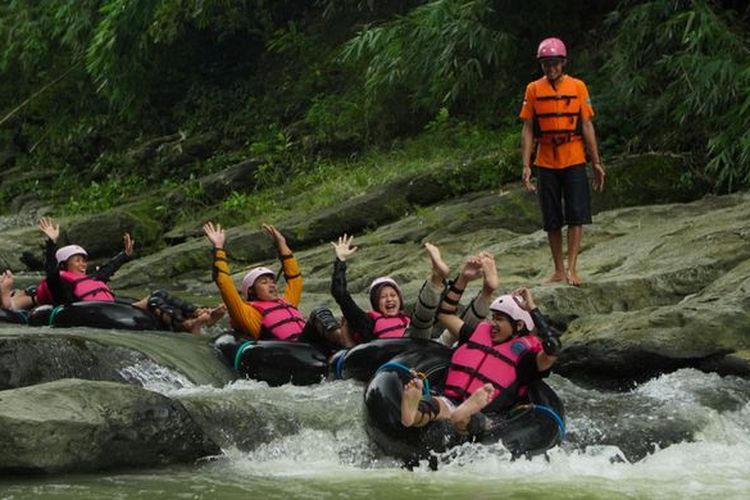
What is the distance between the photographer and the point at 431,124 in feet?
53.7

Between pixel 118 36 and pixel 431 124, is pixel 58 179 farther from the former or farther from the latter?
pixel 431 124

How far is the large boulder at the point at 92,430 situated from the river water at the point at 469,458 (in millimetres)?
82

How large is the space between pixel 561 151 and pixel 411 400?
345 cm

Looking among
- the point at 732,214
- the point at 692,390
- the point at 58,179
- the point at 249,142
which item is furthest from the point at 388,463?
the point at 58,179

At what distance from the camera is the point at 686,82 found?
12.0m

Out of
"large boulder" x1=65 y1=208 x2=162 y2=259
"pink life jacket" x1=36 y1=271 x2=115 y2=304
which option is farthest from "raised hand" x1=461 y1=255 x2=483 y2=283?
"large boulder" x1=65 y1=208 x2=162 y2=259

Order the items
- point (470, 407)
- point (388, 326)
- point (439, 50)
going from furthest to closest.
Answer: point (439, 50) < point (388, 326) < point (470, 407)

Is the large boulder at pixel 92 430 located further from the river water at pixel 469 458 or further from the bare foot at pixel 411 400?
the bare foot at pixel 411 400

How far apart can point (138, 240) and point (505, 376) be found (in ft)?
34.8

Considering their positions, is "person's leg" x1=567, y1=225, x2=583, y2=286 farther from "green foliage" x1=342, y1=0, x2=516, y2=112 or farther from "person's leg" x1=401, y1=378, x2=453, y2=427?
"green foliage" x1=342, y1=0, x2=516, y2=112

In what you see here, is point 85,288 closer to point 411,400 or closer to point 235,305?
point 235,305

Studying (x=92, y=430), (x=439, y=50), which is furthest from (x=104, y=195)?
(x=92, y=430)

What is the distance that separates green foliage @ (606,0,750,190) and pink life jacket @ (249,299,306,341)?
4278mm

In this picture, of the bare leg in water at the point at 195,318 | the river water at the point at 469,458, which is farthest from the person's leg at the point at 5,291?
the river water at the point at 469,458
